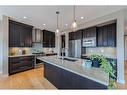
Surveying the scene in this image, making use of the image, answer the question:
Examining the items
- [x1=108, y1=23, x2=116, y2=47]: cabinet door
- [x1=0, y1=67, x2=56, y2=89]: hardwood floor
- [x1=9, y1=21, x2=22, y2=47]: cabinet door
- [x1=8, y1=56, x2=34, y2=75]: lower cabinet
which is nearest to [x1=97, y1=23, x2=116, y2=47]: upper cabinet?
[x1=108, y1=23, x2=116, y2=47]: cabinet door

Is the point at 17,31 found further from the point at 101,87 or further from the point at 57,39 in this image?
the point at 101,87

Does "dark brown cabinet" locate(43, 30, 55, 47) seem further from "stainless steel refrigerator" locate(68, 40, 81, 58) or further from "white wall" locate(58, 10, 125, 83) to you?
"white wall" locate(58, 10, 125, 83)

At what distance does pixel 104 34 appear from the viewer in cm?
575

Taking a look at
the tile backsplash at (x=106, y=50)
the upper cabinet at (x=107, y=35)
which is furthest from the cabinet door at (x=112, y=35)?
the tile backsplash at (x=106, y=50)

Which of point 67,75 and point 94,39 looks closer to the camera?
point 67,75

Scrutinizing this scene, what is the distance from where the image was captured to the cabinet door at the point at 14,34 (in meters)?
6.02

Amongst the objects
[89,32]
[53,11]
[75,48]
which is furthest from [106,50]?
[53,11]

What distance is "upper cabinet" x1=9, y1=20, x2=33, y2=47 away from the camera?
20.0 feet

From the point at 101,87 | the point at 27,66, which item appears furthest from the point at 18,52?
the point at 101,87

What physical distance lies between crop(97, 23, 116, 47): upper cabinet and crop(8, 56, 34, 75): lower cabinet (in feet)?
12.7

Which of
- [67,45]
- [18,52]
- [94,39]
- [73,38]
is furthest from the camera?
[67,45]

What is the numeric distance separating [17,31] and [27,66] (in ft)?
6.49

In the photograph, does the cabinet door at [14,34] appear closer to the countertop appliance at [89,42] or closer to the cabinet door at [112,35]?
the countertop appliance at [89,42]
